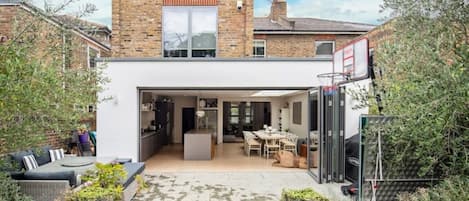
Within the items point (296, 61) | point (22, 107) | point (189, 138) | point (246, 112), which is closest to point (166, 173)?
point (189, 138)

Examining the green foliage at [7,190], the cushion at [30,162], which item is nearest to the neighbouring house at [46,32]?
the green foliage at [7,190]

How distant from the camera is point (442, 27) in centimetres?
376

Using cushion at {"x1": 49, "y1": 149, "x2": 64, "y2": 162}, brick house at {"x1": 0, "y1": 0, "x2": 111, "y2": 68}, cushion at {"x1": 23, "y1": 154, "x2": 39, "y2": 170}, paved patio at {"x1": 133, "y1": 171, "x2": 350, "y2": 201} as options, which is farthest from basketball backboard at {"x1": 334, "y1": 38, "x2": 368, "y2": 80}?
cushion at {"x1": 49, "y1": 149, "x2": 64, "y2": 162}

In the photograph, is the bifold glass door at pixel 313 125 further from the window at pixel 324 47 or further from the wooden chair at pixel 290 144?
the window at pixel 324 47

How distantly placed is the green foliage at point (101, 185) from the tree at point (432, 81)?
13.7ft

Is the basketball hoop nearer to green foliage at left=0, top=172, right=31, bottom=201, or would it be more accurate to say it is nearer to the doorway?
green foliage at left=0, top=172, right=31, bottom=201

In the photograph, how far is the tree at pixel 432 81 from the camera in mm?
3422

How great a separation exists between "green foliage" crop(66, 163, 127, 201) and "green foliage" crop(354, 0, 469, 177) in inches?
163

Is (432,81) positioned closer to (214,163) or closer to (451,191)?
(451,191)

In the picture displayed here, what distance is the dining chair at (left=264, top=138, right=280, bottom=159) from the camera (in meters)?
13.7

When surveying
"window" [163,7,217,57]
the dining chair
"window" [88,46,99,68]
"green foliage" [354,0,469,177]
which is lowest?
the dining chair

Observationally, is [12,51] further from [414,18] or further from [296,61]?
[296,61]

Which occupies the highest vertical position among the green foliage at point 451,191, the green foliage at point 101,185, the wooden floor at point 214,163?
the green foliage at point 451,191

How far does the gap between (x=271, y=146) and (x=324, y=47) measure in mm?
8023
